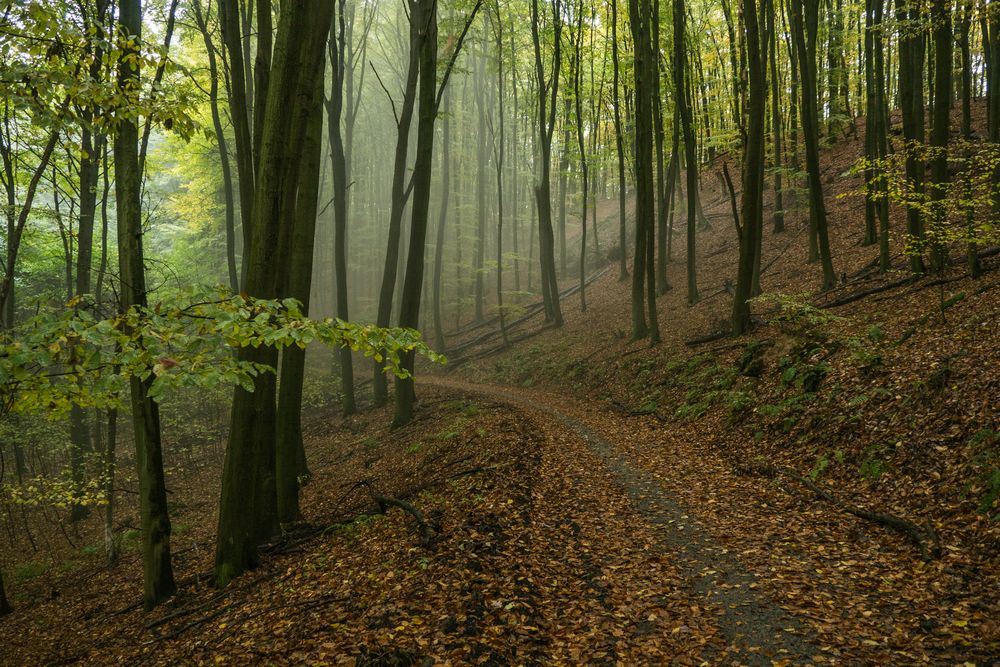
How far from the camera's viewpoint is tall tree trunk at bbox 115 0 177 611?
6.36m

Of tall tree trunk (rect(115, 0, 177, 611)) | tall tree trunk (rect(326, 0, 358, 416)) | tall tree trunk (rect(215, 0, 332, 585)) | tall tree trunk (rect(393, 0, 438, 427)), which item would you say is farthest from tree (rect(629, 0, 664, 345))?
tall tree trunk (rect(115, 0, 177, 611))

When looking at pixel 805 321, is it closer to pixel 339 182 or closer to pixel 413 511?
pixel 413 511

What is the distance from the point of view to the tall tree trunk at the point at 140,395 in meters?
6.36

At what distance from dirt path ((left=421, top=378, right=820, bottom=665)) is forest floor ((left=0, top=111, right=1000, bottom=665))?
3 centimetres

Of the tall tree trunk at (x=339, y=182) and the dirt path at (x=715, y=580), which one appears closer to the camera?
the dirt path at (x=715, y=580)

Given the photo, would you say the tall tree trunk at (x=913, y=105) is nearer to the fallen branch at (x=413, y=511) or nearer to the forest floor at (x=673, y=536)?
the forest floor at (x=673, y=536)

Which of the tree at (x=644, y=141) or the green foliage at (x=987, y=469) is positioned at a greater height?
the tree at (x=644, y=141)

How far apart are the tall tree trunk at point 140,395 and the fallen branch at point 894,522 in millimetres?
8320

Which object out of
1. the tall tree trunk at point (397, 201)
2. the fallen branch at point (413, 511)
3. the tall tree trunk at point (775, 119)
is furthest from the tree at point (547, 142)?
the fallen branch at point (413, 511)

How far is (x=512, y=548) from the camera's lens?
236 inches

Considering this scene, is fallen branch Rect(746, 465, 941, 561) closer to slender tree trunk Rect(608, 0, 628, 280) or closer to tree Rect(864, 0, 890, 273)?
tree Rect(864, 0, 890, 273)

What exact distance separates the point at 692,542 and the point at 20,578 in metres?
12.9

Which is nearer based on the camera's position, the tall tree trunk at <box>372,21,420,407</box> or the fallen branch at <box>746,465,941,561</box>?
the fallen branch at <box>746,465,941,561</box>

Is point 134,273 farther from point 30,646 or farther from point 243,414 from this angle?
point 30,646
